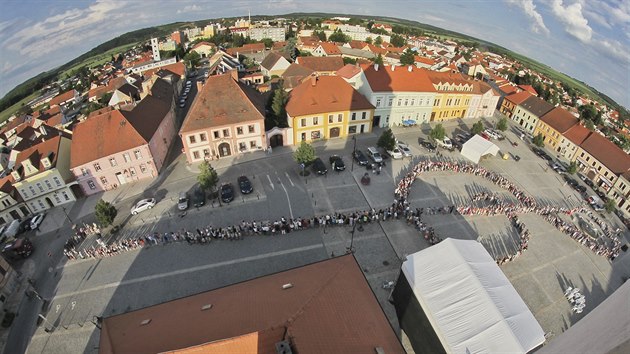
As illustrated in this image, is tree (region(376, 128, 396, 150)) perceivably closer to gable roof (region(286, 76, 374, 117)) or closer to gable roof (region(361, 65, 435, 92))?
gable roof (region(286, 76, 374, 117))

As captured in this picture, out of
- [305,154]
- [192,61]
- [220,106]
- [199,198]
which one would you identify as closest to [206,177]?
[199,198]

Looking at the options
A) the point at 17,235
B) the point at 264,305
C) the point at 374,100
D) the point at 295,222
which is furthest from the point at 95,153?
the point at 374,100

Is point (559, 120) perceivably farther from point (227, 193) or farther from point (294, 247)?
point (227, 193)

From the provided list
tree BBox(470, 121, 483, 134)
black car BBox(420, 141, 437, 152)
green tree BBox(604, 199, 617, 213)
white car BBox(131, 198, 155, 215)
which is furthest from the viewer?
tree BBox(470, 121, 483, 134)

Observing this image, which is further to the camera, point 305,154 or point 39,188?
point 305,154

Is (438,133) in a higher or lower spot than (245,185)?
higher

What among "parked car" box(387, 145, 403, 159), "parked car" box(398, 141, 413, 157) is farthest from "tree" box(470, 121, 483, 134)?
"parked car" box(387, 145, 403, 159)

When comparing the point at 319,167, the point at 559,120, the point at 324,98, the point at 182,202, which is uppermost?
the point at 324,98

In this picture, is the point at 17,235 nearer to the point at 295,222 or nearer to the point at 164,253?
the point at 164,253
